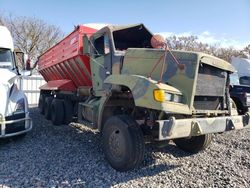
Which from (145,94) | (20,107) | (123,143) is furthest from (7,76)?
(145,94)

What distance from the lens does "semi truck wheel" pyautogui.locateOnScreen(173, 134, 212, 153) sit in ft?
19.0

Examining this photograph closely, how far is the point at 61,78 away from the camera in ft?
29.8

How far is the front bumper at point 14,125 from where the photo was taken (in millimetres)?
5832

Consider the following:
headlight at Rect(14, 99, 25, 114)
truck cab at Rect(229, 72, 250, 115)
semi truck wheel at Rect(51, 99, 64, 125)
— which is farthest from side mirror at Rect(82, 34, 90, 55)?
truck cab at Rect(229, 72, 250, 115)

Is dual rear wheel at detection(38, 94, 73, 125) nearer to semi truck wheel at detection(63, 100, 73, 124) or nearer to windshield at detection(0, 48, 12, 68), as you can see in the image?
semi truck wheel at detection(63, 100, 73, 124)

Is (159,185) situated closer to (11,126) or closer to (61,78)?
(11,126)

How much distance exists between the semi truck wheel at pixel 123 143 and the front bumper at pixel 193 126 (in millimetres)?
662

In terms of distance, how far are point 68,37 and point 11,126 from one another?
2.95 meters

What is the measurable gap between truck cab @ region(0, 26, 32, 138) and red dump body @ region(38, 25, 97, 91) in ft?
4.62

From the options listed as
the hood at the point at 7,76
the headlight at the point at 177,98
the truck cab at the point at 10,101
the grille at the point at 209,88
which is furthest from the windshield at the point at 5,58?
the grille at the point at 209,88

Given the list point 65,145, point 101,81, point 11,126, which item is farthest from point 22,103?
point 101,81

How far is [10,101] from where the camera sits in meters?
6.15

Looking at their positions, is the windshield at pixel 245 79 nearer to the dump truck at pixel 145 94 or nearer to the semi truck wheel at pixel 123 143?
the dump truck at pixel 145 94

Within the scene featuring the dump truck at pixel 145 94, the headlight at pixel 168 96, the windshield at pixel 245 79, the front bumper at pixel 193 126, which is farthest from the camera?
the windshield at pixel 245 79
